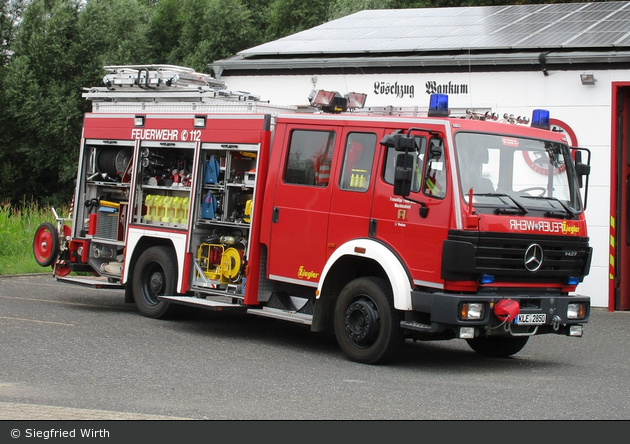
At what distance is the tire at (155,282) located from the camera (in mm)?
12742

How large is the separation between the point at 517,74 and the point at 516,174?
7.66m

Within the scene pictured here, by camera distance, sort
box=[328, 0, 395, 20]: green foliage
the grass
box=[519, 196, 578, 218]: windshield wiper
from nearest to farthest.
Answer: box=[519, 196, 578, 218]: windshield wiper, the grass, box=[328, 0, 395, 20]: green foliage

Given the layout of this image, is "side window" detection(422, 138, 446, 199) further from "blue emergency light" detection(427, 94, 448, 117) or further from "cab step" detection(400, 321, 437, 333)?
"cab step" detection(400, 321, 437, 333)

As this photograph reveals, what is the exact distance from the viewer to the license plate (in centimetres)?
966

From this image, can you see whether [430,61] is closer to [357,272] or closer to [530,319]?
[357,272]

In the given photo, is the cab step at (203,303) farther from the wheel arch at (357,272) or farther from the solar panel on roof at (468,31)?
the solar panel on roof at (468,31)

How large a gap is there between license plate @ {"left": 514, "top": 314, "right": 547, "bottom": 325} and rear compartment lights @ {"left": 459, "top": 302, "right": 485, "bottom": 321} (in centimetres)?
47

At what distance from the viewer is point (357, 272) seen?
10758 millimetres

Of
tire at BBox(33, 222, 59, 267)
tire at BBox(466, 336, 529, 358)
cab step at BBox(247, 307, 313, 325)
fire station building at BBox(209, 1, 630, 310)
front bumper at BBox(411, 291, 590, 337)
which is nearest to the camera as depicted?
front bumper at BBox(411, 291, 590, 337)

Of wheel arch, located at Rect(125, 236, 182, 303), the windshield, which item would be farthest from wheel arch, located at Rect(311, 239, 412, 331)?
wheel arch, located at Rect(125, 236, 182, 303)

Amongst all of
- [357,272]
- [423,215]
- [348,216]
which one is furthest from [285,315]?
[423,215]

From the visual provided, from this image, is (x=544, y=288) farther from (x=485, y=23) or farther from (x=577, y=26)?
(x=485, y=23)

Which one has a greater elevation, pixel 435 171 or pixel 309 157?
pixel 309 157

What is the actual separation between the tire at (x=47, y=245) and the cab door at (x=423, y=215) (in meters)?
6.44
